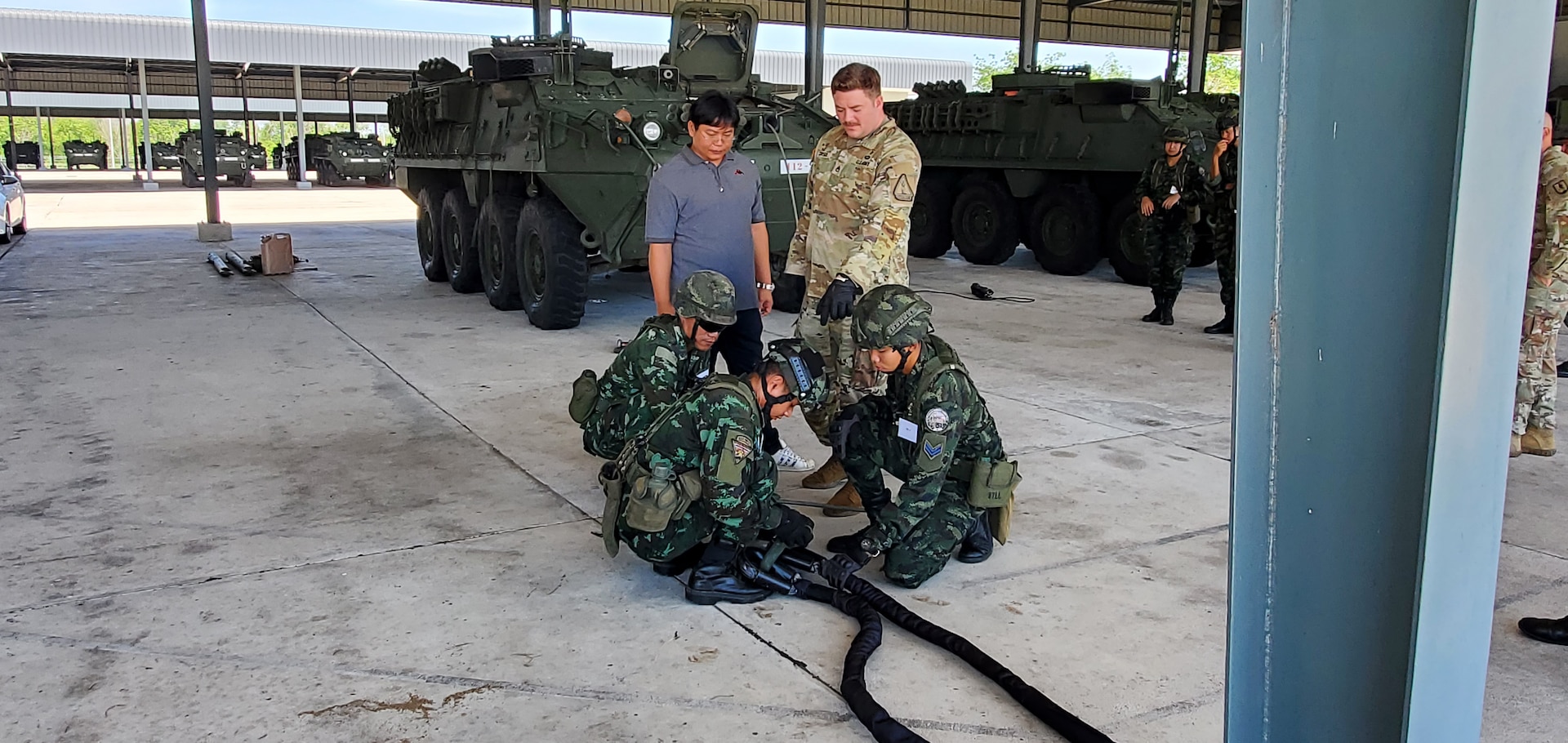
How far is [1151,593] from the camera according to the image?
3562mm

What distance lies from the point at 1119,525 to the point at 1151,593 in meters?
0.63

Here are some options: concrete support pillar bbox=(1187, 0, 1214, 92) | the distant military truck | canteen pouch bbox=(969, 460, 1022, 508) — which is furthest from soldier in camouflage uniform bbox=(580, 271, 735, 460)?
the distant military truck

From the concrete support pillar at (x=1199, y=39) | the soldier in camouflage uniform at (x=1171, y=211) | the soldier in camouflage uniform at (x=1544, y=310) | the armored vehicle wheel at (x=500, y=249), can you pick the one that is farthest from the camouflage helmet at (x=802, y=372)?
the concrete support pillar at (x=1199, y=39)

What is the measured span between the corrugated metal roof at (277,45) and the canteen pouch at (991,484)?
28.2 meters

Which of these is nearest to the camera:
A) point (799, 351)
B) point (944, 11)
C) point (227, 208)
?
point (799, 351)

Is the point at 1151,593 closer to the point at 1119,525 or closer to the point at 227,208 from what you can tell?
the point at 1119,525

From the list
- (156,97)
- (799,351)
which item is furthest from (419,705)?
(156,97)

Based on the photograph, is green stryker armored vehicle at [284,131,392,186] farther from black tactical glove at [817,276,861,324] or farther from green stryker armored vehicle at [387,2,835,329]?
black tactical glove at [817,276,861,324]

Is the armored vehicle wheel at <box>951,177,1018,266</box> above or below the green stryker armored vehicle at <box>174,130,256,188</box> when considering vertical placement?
below

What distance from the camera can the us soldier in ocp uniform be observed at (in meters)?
4.05

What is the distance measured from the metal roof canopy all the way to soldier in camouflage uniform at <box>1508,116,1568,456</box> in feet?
56.8

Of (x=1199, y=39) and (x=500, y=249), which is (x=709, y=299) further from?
(x=1199, y=39)

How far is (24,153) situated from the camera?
44844 mm

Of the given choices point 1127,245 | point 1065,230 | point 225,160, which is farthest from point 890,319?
point 225,160
